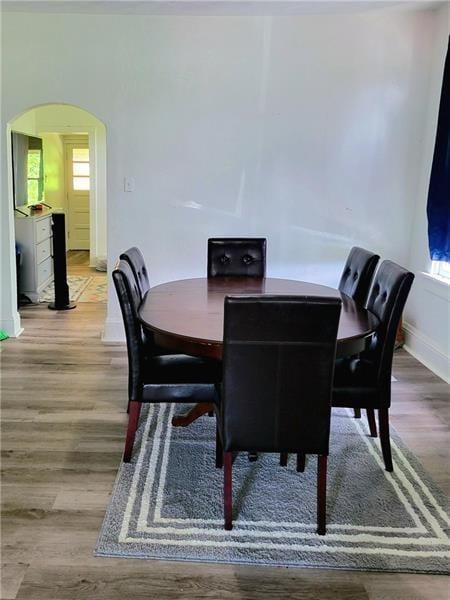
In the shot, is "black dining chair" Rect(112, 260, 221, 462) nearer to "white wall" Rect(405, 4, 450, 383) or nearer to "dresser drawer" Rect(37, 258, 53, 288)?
"white wall" Rect(405, 4, 450, 383)

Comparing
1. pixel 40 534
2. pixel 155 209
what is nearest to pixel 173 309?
pixel 40 534

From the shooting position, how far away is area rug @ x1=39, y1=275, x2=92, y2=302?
596cm

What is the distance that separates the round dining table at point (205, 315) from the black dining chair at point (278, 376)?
225mm

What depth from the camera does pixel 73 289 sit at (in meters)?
6.46

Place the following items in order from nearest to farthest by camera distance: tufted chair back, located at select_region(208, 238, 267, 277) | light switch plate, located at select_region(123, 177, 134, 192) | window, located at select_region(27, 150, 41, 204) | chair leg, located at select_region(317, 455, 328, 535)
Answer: chair leg, located at select_region(317, 455, 328, 535) < tufted chair back, located at select_region(208, 238, 267, 277) < light switch plate, located at select_region(123, 177, 134, 192) < window, located at select_region(27, 150, 41, 204)

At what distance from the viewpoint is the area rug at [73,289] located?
596cm

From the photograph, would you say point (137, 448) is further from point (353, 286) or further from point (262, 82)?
point (262, 82)

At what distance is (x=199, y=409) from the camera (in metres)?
2.95

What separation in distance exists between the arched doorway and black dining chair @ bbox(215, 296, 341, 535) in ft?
10.2

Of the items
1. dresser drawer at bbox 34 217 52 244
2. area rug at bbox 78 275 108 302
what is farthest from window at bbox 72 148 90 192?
dresser drawer at bbox 34 217 52 244

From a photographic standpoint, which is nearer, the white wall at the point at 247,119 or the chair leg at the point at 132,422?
the chair leg at the point at 132,422

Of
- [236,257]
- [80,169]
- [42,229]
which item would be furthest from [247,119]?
[80,169]

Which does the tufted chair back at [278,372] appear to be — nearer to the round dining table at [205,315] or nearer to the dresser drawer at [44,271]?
the round dining table at [205,315]

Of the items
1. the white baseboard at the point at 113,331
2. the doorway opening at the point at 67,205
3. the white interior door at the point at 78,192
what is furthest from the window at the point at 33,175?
the white baseboard at the point at 113,331
